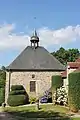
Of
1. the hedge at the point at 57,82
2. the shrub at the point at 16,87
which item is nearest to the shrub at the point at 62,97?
the hedge at the point at 57,82

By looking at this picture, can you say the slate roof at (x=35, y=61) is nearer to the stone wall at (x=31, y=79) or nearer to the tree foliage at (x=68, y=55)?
the stone wall at (x=31, y=79)

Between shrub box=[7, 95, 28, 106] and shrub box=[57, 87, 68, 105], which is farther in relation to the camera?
shrub box=[7, 95, 28, 106]

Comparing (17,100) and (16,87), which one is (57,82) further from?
(16,87)

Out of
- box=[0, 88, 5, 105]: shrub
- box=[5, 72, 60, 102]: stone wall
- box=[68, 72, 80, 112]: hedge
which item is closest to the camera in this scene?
box=[68, 72, 80, 112]: hedge

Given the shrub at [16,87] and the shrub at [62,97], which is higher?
the shrub at [16,87]

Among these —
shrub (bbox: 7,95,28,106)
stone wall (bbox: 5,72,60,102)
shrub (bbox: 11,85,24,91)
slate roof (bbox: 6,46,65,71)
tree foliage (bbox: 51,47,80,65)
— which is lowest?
shrub (bbox: 7,95,28,106)

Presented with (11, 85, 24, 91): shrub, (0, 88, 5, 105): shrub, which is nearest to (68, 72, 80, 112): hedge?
(11, 85, 24, 91): shrub

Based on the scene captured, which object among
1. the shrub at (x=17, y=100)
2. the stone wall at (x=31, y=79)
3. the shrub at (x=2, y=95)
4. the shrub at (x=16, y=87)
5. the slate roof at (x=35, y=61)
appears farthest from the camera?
the slate roof at (x=35, y=61)

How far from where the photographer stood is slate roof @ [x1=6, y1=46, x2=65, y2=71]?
38500 mm

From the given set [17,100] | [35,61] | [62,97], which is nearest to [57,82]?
[62,97]

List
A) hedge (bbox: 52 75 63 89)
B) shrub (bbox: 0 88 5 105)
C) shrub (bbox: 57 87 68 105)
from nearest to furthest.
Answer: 1. shrub (bbox: 57 87 68 105)
2. hedge (bbox: 52 75 63 89)
3. shrub (bbox: 0 88 5 105)

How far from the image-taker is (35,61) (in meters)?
39.4

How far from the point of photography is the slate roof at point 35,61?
1516 inches

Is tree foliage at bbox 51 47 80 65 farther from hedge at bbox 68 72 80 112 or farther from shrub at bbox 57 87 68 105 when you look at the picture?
hedge at bbox 68 72 80 112
